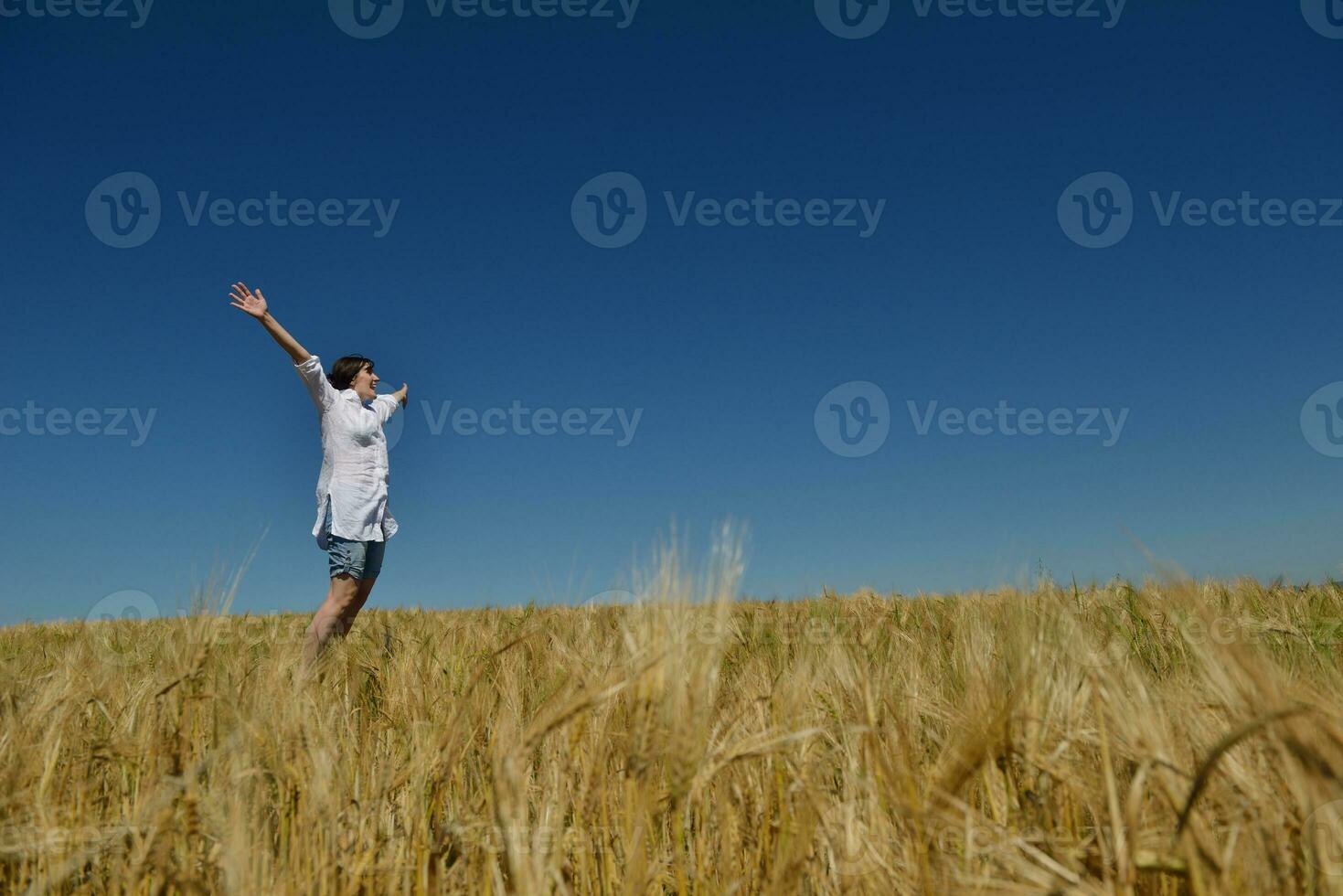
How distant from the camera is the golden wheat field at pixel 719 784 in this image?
45.1 inches

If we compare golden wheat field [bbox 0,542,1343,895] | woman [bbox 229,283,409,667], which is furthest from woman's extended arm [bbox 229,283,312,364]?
golden wheat field [bbox 0,542,1343,895]

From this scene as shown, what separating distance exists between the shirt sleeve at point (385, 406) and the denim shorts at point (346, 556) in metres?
0.72

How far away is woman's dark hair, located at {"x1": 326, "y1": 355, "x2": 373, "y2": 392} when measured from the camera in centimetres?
541

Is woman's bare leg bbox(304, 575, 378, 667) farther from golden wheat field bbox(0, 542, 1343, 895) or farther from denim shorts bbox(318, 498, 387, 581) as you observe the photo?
golden wheat field bbox(0, 542, 1343, 895)

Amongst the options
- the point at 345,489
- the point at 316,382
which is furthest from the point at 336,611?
the point at 316,382

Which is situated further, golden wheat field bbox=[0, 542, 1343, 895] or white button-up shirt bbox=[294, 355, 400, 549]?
white button-up shirt bbox=[294, 355, 400, 549]

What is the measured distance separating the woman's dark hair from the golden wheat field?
3.25 metres

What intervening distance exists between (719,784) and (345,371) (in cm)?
458

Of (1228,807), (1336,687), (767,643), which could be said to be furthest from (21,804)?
(767,643)

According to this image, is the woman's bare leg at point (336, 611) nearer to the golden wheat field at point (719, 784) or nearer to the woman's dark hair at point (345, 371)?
the woman's dark hair at point (345, 371)

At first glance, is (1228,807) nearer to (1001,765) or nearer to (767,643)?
(1001,765)

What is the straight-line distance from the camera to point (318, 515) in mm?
4930

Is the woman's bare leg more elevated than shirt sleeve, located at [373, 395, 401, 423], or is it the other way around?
shirt sleeve, located at [373, 395, 401, 423]

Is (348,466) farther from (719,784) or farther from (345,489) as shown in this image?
(719,784)
